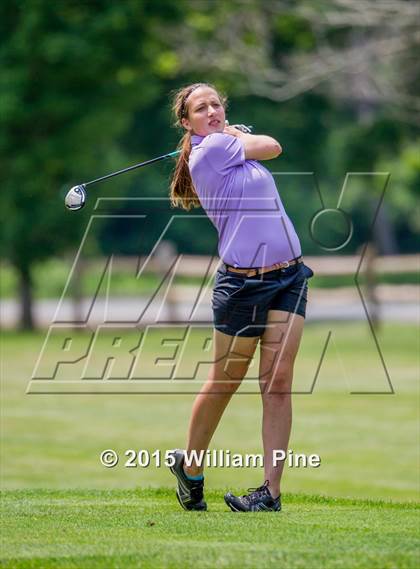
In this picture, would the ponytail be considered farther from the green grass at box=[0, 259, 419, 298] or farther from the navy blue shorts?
the green grass at box=[0, 259, 419, 298]

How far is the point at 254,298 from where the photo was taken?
21.6ft

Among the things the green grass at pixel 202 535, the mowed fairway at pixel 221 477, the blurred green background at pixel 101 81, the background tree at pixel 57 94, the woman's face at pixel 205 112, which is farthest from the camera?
the background tree at pixel 57 94

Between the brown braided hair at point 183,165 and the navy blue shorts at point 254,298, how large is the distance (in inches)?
20.5

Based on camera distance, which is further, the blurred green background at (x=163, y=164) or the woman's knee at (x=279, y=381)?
the blurred green background at (x=163, y=164)

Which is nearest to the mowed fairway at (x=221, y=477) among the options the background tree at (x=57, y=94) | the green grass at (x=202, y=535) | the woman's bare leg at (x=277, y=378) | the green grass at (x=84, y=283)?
the green grass at (x=202, y=535)

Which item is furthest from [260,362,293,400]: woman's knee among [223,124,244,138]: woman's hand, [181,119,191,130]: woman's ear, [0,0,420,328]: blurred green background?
[0,0,420,328]: blurred green background

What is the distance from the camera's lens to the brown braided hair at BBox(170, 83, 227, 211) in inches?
270

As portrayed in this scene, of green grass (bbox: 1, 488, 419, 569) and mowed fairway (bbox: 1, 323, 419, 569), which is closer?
green grass (bbox: 1, 488, 419, 569)

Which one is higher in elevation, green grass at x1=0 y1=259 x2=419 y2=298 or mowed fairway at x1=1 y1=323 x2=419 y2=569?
green grass at x1=0 y1=259 x2=419 y2=298

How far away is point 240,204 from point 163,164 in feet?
78.6

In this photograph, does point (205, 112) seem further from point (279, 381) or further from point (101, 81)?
point (101, 81)

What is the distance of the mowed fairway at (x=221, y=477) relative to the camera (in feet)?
17.8

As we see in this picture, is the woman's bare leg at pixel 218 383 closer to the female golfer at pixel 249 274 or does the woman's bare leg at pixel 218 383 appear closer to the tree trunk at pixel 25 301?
the female golfer at pixel 249 274

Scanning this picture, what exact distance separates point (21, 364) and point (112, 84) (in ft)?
30.5
